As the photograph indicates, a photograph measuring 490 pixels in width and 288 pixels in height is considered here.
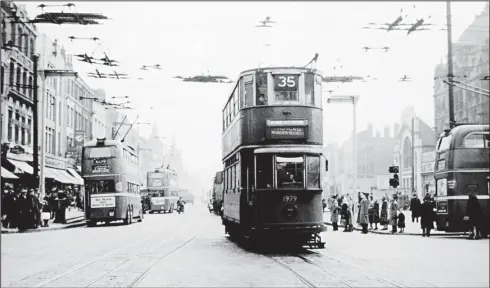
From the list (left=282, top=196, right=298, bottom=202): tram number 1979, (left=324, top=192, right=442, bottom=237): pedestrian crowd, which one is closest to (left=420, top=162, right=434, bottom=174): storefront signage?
(left=324, top=192, right=442, bottom=237): pedestrian crowd

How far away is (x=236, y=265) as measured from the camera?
12.0m

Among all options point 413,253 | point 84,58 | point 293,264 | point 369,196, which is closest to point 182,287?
point 293,264

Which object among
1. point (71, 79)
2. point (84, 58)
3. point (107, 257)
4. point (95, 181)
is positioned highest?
point (71, 79)

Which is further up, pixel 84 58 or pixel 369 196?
pixel 84 58

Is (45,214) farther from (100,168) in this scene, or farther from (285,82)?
(285,82)

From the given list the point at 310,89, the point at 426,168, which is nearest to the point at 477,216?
the point at 310,89

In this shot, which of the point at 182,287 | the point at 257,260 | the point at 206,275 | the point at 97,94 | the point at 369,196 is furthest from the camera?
the point at 97,94

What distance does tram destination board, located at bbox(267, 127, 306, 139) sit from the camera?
562 inches

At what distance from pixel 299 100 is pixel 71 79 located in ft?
135

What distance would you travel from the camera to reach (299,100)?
14500 mm

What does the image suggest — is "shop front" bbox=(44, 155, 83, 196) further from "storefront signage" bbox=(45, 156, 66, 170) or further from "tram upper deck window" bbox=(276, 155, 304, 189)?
"tram upper deck window" bbox=(276, 155, 304, 189)

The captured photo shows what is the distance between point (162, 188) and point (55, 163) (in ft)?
30.4

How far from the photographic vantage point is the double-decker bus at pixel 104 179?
28562 mm

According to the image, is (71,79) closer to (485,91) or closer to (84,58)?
(84,58)
